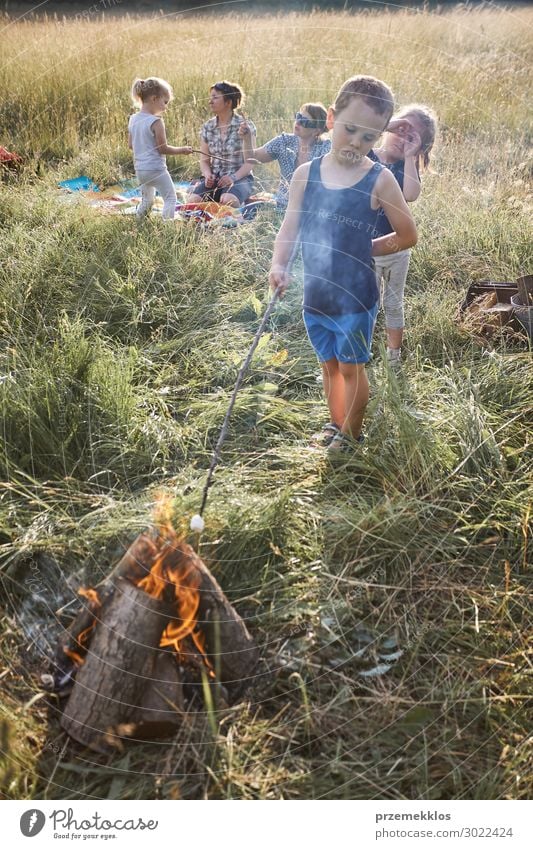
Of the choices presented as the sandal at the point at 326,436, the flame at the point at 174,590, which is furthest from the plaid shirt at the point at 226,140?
the flame at the point at 174,590

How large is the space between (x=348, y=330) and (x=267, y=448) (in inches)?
23.9

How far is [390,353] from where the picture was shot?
338 cm

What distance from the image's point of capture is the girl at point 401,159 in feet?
10.4

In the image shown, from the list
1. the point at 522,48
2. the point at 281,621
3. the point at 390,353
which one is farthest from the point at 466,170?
the point at 281,621

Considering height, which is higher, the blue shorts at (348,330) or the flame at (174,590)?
the blue shorts at (348,330)

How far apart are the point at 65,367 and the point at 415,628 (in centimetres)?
173

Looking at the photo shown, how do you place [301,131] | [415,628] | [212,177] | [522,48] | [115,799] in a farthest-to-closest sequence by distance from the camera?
[522,48], [212,177], [301,131], [415,628], [115,799]

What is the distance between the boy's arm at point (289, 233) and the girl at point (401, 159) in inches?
25.0

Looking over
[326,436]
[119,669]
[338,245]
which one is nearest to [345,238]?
[338,245]

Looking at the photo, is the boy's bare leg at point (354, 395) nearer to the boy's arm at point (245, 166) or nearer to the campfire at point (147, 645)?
the campfire at point (147, 645)

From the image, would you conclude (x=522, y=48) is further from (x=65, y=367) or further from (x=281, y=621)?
(x=281, y=621)

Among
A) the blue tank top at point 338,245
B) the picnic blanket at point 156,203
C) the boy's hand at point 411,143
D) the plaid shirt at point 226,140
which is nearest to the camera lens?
the blue tank top at point 338,245

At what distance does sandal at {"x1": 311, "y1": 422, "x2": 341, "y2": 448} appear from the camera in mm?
2900

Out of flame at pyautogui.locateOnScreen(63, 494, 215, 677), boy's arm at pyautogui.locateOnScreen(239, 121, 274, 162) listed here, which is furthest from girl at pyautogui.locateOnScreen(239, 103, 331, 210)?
flame at pyautogui.locateOnScreen(63, 494, 215, 677)
